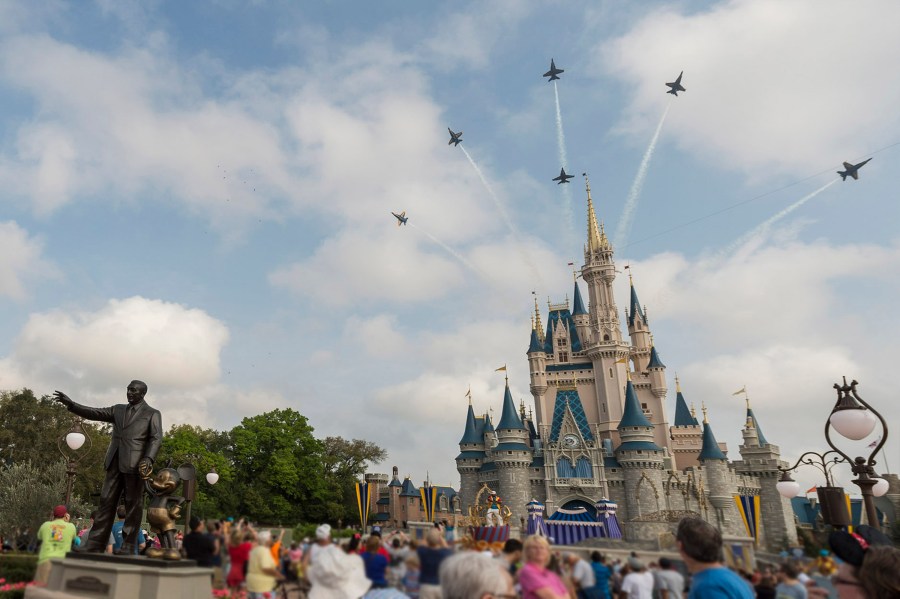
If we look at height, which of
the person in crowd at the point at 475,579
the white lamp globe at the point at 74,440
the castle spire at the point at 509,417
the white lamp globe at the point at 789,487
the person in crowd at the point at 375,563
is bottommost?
the person in crowd at the point at 375,563

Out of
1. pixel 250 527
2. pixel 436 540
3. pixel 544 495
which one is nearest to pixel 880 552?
pixel 436 540

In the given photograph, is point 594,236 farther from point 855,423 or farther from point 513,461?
point 855,423

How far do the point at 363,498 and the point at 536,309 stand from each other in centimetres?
3883

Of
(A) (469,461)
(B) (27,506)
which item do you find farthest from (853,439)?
(A) (469,461)

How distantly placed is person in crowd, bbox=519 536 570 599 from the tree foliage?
141 feet

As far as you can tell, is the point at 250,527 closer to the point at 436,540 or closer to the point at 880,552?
the point at 436,540

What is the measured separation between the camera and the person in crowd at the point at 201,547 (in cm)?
904

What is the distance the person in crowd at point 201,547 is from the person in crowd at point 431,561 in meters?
3.57

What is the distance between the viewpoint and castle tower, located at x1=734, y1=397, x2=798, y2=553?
2213 inches

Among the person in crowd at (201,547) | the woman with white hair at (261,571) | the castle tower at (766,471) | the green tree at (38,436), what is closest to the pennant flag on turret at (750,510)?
the woman with white hair at (261,571)

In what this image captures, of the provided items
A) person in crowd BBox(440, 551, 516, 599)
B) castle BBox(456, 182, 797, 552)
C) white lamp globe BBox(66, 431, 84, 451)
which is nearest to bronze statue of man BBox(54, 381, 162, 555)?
white lamp globe BBox(66, 431, 84, 451)

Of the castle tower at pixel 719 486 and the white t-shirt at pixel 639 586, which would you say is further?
the castle tower at pixel 719 486

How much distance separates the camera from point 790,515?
5891 centimetres

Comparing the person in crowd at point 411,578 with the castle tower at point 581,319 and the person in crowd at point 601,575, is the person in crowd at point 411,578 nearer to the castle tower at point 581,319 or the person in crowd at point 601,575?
the person in crowd at point 601,575
